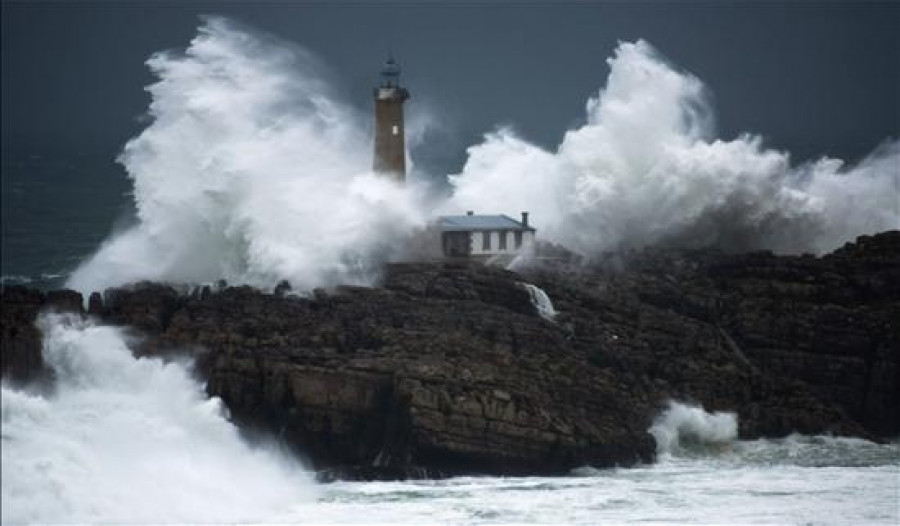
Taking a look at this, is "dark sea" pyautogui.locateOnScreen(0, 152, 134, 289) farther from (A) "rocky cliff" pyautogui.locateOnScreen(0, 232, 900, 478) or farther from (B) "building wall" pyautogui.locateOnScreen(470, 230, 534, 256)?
(A) "rocky cliff" pyautogui.locateOnScreen(0, 232, 900, 478)

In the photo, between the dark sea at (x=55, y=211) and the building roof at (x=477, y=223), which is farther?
the dark sea at (x=55, y=211)

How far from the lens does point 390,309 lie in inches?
1821

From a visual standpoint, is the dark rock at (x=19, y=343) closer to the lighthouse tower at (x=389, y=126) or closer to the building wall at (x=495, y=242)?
the building wall at (x=495, y=242)

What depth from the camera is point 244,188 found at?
170 feet

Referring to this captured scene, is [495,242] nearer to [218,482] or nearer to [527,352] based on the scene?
[527,352]

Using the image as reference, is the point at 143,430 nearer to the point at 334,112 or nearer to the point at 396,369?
the point at 396,369

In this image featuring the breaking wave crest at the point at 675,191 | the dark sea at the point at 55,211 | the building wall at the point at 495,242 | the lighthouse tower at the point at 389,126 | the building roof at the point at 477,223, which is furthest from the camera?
the dark sea at the point at 55,211

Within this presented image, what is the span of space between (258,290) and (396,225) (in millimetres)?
6629

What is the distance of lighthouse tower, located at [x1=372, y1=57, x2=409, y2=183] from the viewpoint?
5684 cm

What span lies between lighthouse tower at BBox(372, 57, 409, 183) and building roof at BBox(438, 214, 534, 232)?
5.73 ft

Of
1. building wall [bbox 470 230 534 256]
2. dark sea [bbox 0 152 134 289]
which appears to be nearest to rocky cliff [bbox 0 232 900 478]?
building wall [bbox 470 230 534 256]

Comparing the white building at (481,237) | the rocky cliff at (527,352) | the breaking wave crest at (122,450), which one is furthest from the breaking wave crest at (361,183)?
the breaking wave crest at (122,450)

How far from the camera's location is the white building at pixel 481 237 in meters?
Result: 54.9

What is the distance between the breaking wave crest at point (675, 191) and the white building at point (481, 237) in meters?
2.02
